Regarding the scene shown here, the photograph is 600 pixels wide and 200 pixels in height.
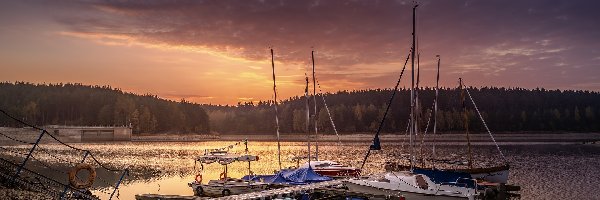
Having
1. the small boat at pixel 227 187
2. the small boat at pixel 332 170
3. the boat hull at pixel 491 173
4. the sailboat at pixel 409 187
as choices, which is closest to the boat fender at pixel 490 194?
the boat hull at pixel 491 173

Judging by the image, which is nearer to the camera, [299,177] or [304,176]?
[299,177]

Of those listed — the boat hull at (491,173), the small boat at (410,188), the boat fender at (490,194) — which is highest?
the small boat at (410,188)

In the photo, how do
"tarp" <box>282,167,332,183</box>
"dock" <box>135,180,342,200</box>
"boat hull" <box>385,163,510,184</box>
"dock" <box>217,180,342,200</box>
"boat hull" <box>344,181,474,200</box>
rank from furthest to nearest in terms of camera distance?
"boat hull" <box>385,163,510,184</box>, "tarp" <box>282,167,332,183</box>, "boat hull" <box>344,181,474,200</box>, "dock" <box>135,180,342,200</box>, "dock" <box>217,180,342,200</box>

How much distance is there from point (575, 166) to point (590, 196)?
3795cm

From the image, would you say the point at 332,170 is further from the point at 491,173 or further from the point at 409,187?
the point at 491,173

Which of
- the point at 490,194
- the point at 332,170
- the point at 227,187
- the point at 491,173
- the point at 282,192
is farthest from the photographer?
the point at 491,173

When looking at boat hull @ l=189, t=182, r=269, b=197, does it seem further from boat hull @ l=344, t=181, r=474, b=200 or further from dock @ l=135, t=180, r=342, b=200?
boat hull @ l=344, t=181, r=474, b=200

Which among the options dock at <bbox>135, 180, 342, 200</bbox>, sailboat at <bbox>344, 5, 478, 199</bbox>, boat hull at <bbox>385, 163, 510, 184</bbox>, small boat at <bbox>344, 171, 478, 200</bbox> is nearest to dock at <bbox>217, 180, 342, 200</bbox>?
dock at <bbox>135, 180, 342, 200</bbox>

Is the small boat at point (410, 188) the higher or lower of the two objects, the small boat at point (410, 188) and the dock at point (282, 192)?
Result: the higher

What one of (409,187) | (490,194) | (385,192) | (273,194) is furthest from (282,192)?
(490,194)

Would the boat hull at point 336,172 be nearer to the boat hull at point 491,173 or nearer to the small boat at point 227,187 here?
the small boat at point 227,187

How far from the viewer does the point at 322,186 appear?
4141 cm

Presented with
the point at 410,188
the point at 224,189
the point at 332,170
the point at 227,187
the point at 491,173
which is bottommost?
the point at 224,189

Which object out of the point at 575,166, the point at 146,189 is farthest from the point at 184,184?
the point at 575,166
